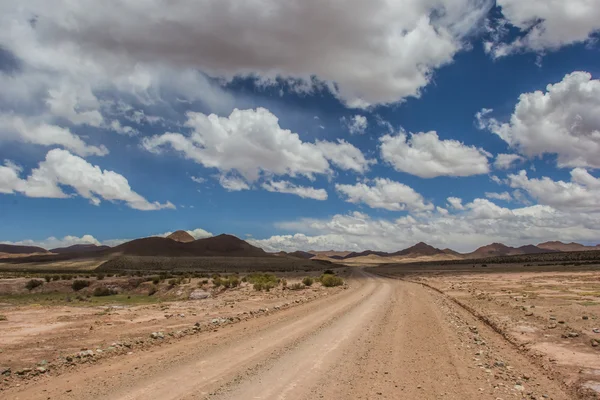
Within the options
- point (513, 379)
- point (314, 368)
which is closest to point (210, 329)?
point (314, 368)

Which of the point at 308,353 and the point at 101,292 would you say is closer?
the point at 308,353

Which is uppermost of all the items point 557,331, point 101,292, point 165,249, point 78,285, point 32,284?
point 165,249

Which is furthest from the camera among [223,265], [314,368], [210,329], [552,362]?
[223,265]

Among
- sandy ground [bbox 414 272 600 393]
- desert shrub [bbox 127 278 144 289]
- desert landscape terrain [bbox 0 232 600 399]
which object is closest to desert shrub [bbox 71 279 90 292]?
desert shrub [bbox 127 278 144 289]

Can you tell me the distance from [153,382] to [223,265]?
112m

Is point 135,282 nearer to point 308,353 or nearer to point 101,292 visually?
point 101,292

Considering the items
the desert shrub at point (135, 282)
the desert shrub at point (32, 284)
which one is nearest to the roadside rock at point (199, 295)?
the desert shrub at point (135, 282)

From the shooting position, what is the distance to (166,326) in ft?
51.3

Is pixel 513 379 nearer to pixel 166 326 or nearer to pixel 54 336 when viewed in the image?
pixel 166 326

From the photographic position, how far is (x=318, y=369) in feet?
30.2

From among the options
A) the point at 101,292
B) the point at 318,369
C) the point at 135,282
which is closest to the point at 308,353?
the point at 318,369

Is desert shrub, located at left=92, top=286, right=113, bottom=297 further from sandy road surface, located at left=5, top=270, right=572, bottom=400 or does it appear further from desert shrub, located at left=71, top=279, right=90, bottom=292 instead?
sandy road surface, located at left=5, top=270, right=572, bottom=400

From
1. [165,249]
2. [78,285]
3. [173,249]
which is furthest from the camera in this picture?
[173,249]

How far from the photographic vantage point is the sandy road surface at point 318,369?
771cm
